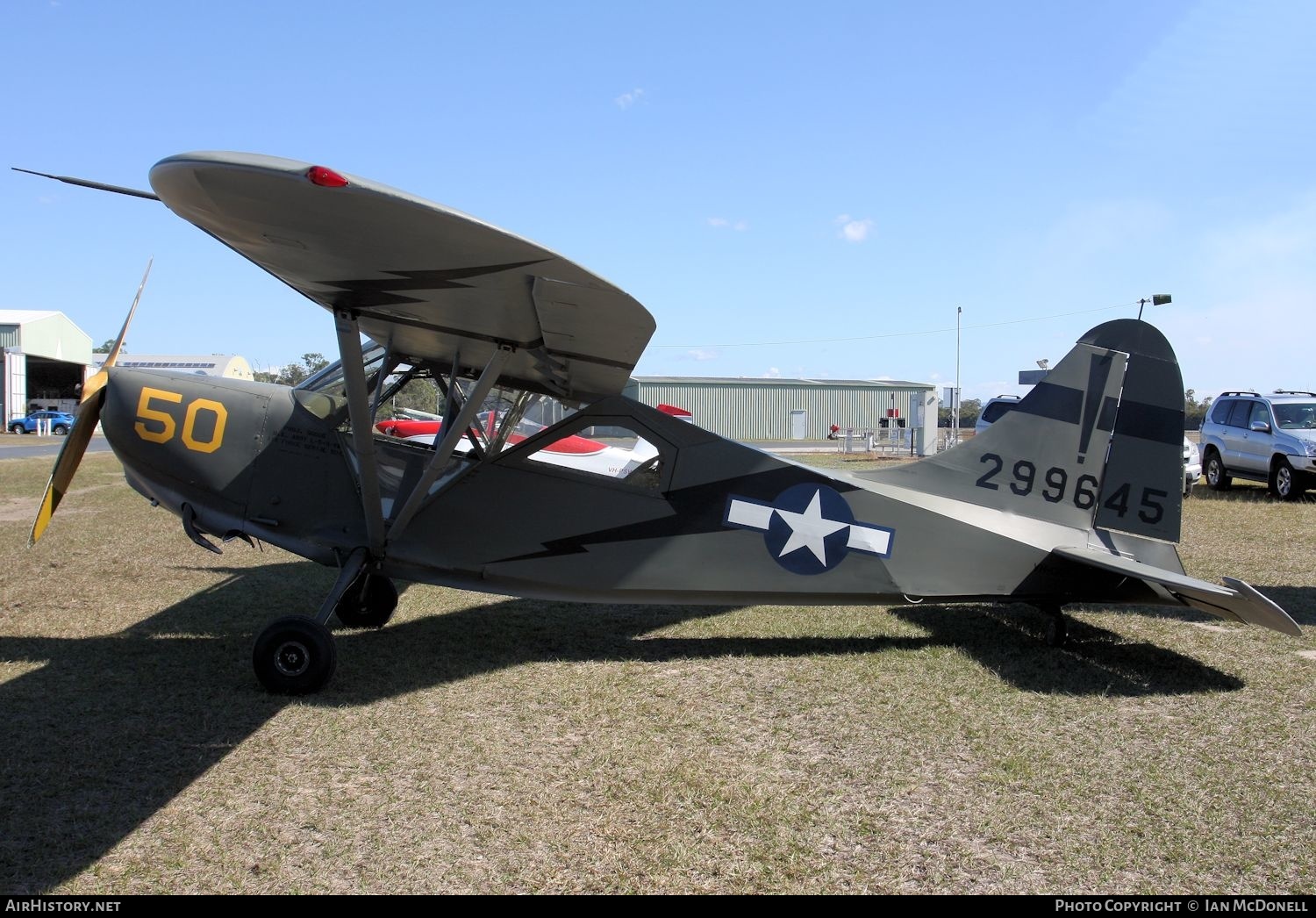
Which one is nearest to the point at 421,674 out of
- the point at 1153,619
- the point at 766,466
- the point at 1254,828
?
the point at 766,466

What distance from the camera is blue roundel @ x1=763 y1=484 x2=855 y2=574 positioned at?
5734mm

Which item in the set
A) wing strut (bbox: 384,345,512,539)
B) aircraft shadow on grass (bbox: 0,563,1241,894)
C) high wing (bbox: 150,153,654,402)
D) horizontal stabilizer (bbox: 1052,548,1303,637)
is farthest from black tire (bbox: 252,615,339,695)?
horizontal stabilizer (bbox: 1052,548,1303,637)

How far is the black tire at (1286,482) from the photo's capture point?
48.9 ft

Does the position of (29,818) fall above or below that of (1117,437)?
below

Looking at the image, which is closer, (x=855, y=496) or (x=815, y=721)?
(x=815, y=721)

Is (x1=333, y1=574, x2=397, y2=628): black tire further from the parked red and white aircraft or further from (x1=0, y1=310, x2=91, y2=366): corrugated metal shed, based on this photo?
(x1=0, y1=310, x2=91, y2=366): corrugated metal shed

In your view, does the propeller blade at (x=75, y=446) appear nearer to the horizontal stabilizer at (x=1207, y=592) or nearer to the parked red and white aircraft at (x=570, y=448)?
the parked red and white aircraft at (x=570, y=448)

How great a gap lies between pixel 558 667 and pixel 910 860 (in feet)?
9.24

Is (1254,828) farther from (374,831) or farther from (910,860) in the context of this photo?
(374,831)

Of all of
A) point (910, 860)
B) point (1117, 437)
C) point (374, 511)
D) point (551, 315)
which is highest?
point (551, 315)

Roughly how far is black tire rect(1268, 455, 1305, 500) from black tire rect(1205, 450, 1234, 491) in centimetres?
149

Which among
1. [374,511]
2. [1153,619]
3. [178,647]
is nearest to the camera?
[374,511]

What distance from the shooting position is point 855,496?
5.80 m

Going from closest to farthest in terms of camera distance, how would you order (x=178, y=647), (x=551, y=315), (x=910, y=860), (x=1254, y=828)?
(x=910, y=860) < (x=1254, y=828) < (x=551, y=315) < (x=178, y=647)
